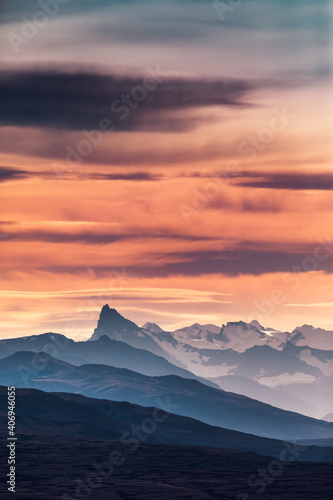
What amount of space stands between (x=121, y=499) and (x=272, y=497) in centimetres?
3577

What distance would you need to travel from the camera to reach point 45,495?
18412cm

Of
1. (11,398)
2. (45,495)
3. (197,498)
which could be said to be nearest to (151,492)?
(197,498)

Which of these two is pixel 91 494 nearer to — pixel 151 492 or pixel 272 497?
pixel 151 492

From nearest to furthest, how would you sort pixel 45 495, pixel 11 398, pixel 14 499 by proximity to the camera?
pixel 11 398 → pixel 14 499 → pixel 45 495

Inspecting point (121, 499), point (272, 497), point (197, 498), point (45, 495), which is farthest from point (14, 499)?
point (272, 497)

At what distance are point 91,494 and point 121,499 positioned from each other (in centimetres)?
1231

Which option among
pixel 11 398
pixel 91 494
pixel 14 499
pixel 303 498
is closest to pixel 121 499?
pixel 91 494

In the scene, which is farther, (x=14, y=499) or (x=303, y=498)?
(x=303, y=498)

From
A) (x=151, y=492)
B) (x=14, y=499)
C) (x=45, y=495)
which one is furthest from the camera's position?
(x=151, y=492)

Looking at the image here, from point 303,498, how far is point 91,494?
51.7 metres

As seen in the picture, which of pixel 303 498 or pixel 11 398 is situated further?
pixel 303 498

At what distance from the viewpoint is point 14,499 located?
17275cm

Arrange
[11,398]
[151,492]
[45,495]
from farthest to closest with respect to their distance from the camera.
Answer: [151,492] < [45,495] < [11,398]

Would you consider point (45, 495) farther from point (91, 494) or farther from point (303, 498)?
point (303, 498)
